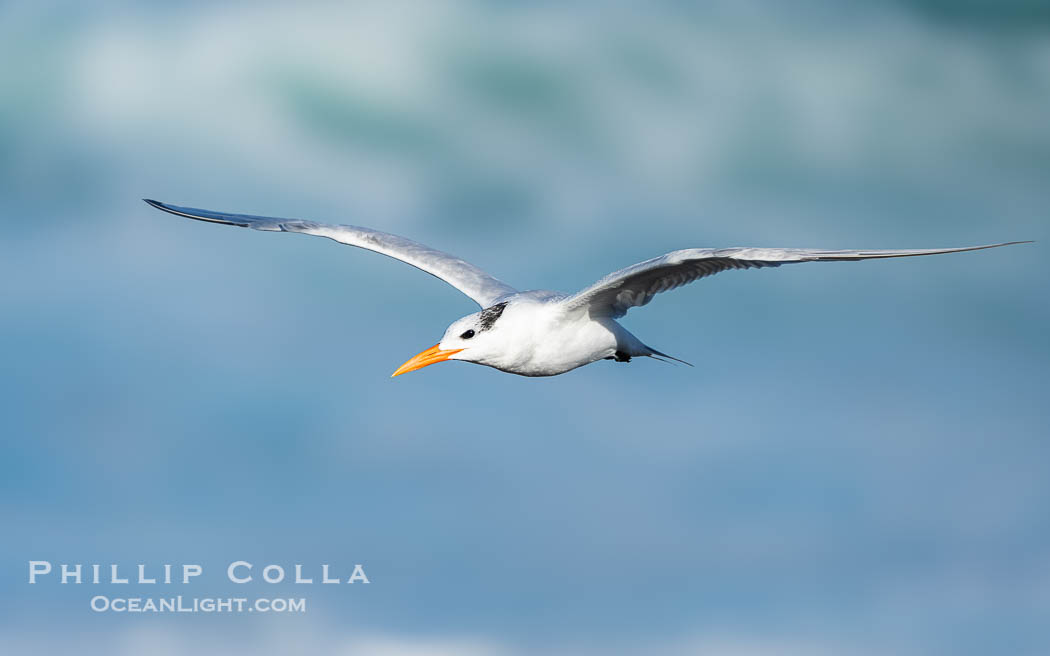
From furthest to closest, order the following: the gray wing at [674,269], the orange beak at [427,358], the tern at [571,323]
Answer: the orange beak at [427,358] < the tern at [571,323] < the gray wing at [674,269]

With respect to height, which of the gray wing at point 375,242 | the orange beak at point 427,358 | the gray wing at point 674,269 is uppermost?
the gray wing at point 375,242

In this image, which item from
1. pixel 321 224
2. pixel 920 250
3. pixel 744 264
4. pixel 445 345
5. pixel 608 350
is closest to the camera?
pixel 920 250

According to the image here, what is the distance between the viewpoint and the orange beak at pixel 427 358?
639 inches

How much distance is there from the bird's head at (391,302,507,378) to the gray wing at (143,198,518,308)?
382 cm

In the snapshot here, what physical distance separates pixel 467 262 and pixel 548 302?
4668mm

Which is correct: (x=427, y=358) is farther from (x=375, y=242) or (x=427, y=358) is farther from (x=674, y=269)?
(x=375, y=242)

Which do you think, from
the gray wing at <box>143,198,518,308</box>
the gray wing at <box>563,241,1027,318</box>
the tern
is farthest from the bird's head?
the gray wing at <box>143,198,518,308</box>

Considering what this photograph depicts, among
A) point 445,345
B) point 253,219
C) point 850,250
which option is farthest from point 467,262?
point 850,250

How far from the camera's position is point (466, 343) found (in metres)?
16.4

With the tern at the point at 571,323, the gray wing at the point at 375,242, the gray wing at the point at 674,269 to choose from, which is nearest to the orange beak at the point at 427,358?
the tern at the point at 571,323

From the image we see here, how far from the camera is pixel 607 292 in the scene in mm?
16688

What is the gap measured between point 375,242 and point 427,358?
5.26 m

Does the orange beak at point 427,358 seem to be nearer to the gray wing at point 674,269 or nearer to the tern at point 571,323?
the tern at point 571,323

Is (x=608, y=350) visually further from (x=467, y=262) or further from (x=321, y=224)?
(x=321, y=224)
